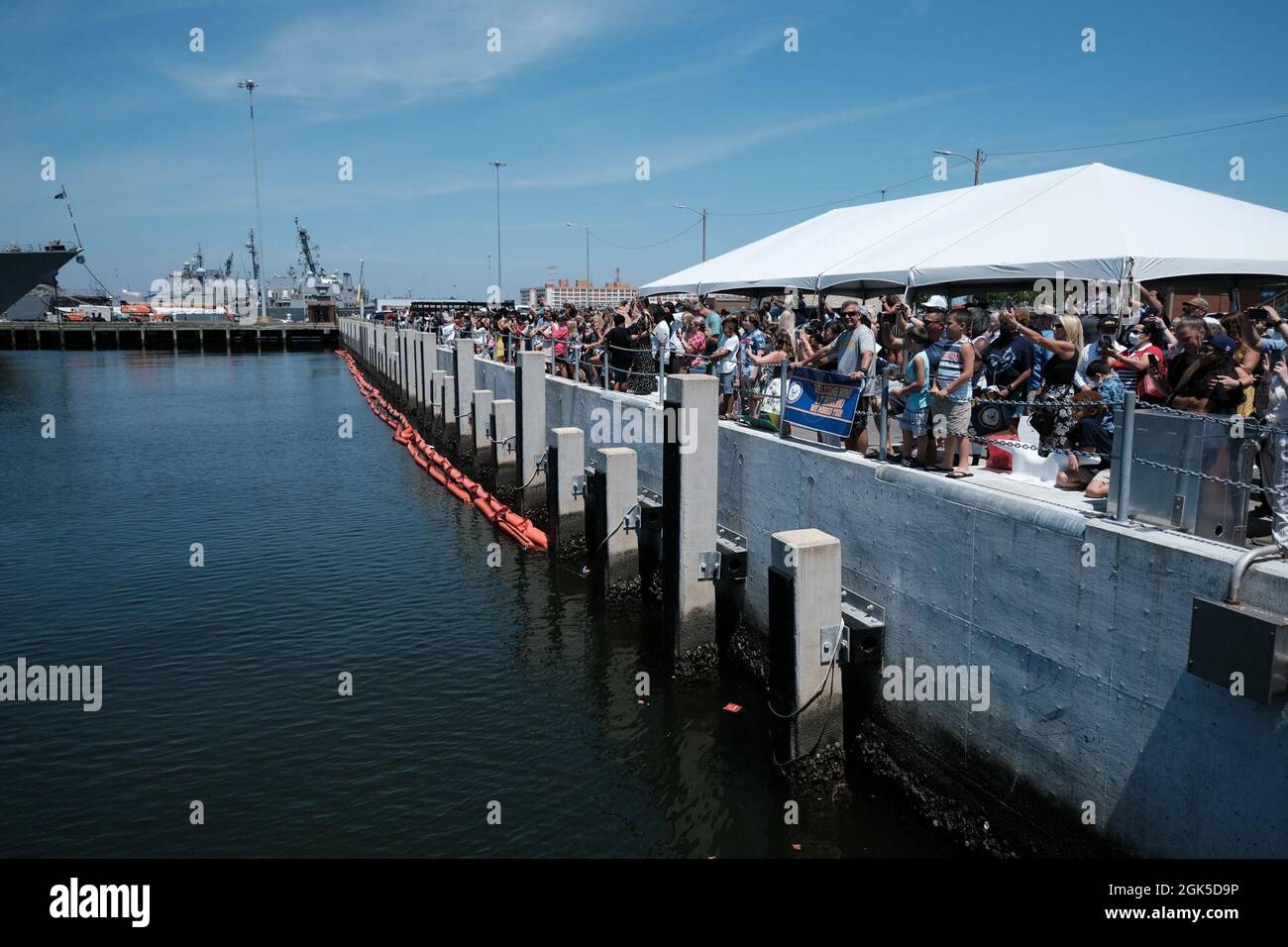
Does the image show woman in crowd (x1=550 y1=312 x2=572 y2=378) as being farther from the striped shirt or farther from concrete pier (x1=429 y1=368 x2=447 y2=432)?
the striped shirt

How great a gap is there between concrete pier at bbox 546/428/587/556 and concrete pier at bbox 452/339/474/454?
27.8 ft

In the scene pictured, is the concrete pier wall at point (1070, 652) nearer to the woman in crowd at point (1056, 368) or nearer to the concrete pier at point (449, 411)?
the woman in crowd at point (1056, 368)

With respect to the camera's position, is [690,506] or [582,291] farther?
[582,291]

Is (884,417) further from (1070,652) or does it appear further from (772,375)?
(772,375)

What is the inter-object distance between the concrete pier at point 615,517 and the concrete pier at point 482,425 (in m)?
8.31

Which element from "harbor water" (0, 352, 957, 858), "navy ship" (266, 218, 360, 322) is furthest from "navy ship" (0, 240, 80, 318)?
"harbor water" (0, 352, 957, 858)

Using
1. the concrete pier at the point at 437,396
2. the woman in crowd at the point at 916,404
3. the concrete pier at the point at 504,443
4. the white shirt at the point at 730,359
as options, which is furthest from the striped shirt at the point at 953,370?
the concrete pier at the point at 437,396

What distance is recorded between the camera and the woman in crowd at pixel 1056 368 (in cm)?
854

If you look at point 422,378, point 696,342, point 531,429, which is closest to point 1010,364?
point 696,342

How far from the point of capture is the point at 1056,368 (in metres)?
9.24

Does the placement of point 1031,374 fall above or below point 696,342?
below

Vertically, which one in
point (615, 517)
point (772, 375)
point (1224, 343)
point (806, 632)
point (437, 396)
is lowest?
point (806, 632)

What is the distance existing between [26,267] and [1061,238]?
90.1m
